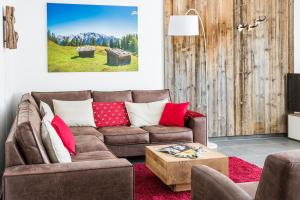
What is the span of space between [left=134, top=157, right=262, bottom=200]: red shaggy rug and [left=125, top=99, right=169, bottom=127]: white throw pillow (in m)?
0.74

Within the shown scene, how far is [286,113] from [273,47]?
110 cm

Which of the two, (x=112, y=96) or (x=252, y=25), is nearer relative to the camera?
(x=112, y=96)

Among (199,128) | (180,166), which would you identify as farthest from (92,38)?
(180,166)

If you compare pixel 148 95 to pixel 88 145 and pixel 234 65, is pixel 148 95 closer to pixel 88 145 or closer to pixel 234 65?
pixel 234 65

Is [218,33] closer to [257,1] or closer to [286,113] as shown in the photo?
[257,1]

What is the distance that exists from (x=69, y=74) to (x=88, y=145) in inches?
79.2

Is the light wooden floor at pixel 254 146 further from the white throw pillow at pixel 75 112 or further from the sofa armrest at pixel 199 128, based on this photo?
the white throw pillow at pixel 75 112

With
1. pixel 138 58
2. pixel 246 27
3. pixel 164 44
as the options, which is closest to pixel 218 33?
pixel 246 27

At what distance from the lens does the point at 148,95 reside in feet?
18.3

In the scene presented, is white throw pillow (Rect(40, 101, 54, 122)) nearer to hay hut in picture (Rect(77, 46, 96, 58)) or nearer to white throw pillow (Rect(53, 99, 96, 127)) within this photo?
white throw pillow (Rect(53, 99, 96, 127))

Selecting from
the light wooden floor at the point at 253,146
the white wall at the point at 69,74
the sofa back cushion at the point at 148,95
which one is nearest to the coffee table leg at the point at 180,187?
the light wooden floor at the point at 253,146

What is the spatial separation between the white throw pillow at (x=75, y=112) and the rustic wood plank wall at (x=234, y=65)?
1429 mm

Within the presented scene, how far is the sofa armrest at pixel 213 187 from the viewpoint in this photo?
200cm

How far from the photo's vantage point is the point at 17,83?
17.6 feet
